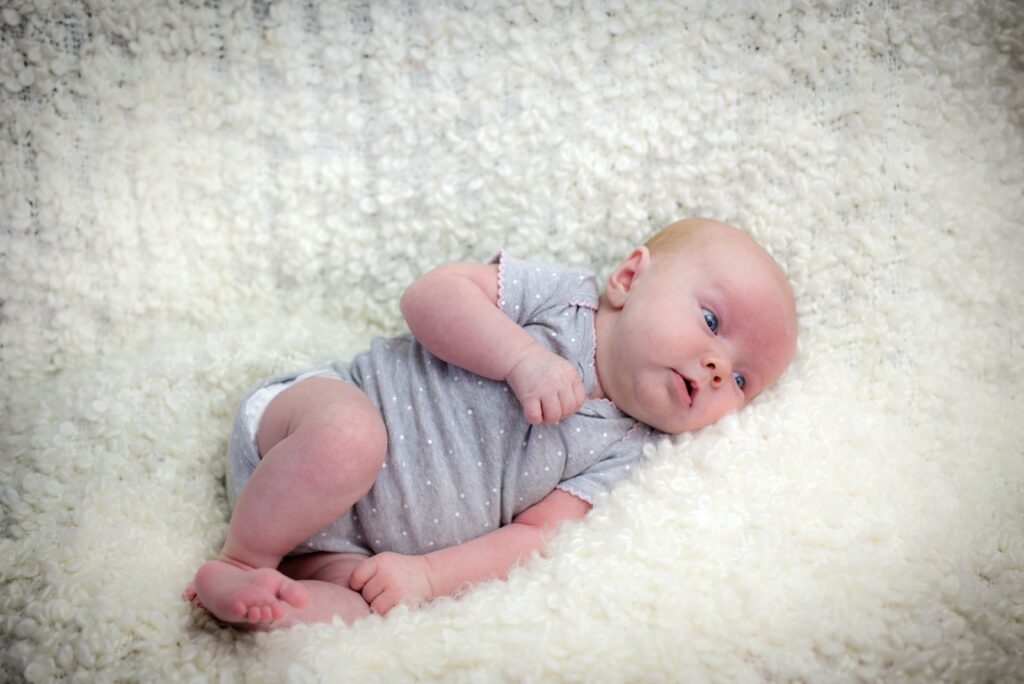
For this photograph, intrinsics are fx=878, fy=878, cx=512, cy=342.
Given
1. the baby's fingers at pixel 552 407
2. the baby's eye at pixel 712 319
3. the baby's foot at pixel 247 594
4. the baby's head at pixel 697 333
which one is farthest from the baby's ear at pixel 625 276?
the baby's foot at pixel 247 594

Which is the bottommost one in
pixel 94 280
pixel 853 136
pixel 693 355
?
pixel 94 280

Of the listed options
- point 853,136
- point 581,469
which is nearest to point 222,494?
point 581,469

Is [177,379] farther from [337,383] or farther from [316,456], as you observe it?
[316,456]

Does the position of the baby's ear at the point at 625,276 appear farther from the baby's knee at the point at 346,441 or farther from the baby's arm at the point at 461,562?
the baby's knee at the point at 346,441

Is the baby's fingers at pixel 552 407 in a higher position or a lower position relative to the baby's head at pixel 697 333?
lower

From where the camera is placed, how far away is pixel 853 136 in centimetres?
142

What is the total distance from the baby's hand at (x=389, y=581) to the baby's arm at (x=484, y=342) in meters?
0.26

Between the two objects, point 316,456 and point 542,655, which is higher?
point 316,456

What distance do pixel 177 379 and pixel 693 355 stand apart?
31.5 inches

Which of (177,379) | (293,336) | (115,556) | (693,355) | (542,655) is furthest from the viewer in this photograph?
(293,336)

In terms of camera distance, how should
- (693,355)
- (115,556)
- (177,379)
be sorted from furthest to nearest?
1. (177,379)
2. (693,355)
3. (115,556)

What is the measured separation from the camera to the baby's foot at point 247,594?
1001 millimetres

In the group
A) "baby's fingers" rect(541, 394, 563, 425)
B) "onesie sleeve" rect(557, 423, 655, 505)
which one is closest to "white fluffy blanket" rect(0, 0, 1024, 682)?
"onesie sleeve" rect(557, 423, 655, 505)

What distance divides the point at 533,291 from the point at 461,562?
1.39 ft
